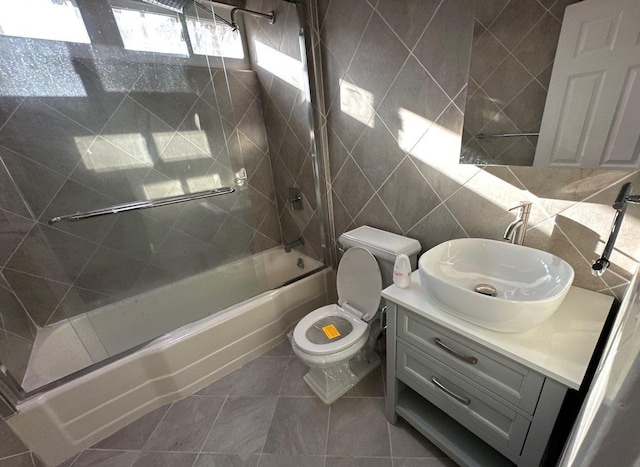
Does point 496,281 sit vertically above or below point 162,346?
above

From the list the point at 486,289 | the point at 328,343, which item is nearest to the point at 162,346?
the point at 328,343

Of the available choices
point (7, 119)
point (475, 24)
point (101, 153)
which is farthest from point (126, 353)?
point (475, 24)

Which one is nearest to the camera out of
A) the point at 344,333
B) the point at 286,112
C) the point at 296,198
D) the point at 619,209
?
the point at 619,209

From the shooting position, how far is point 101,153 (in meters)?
1.63

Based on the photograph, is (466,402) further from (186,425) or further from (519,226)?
(186,425)

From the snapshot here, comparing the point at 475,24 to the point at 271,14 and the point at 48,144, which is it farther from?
the point at 48,144

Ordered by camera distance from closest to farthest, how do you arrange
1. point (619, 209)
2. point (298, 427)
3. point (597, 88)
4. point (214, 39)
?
1. point (619, 209)
2. point (597, 88)
3. point (298, 427)
4. point (214, 39)

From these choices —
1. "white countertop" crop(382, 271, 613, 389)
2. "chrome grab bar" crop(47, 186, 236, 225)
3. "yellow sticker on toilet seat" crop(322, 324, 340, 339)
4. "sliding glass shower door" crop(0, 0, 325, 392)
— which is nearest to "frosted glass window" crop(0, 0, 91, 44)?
"sliding glass shower door" crop(0, 0, 325, 392)

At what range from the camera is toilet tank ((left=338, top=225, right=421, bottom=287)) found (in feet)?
4.58

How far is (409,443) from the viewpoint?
1.25 m

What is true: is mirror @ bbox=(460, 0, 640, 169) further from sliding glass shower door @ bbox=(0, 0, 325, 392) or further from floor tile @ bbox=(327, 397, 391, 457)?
floor tile @ bbox=(327, 397, 391, 457)

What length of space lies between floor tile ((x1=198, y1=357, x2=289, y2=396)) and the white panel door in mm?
1743

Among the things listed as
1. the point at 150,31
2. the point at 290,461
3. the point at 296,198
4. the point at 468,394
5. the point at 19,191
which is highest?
the point at 150,31

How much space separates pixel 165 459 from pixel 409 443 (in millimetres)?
1154
